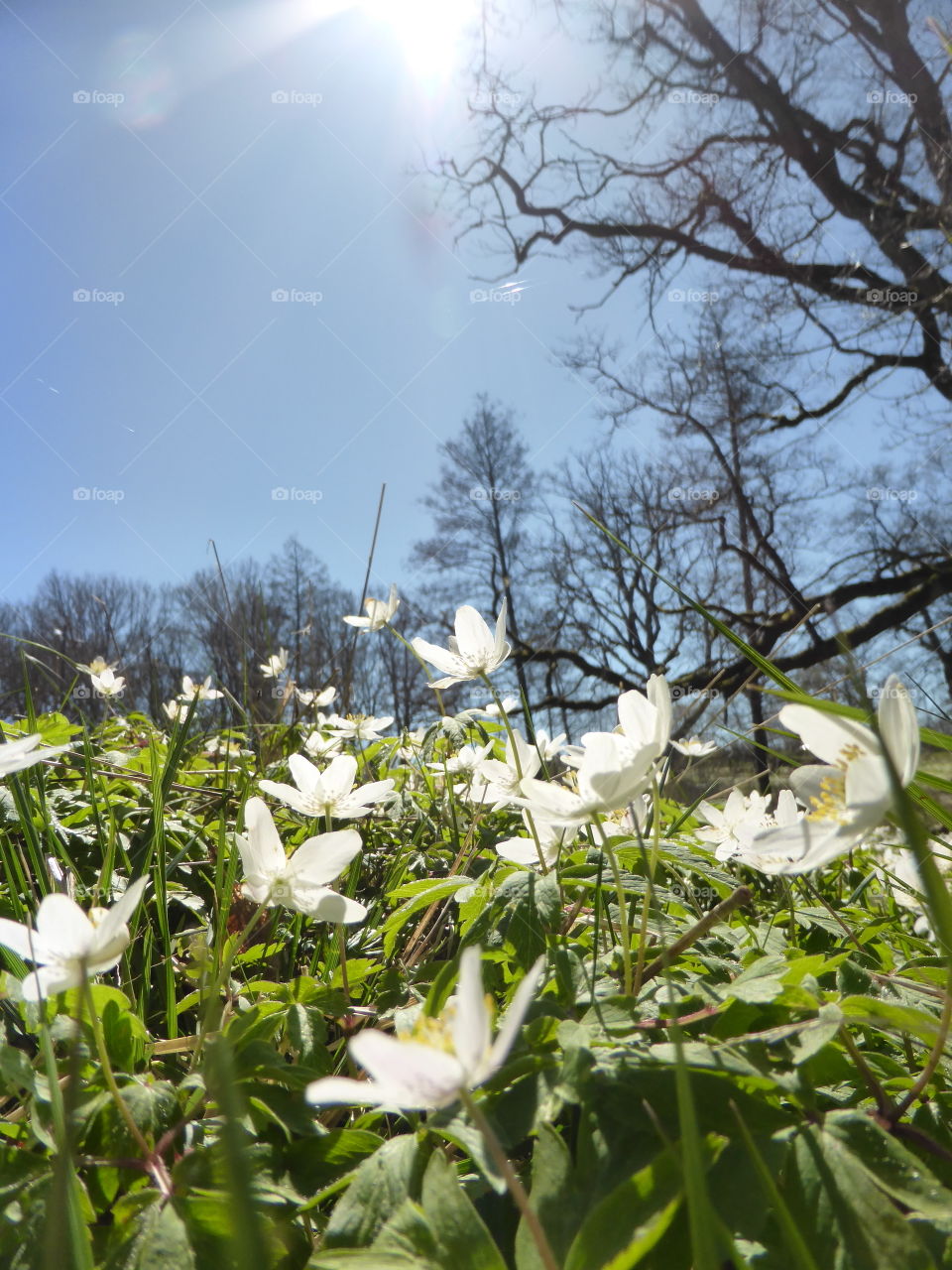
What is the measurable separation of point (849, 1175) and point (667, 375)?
412 inches

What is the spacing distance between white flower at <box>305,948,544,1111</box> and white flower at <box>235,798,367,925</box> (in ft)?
1.13

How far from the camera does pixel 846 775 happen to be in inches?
23.0

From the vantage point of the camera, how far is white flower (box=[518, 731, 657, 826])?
24.3 inches

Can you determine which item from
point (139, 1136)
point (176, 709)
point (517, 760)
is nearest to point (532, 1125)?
point (139, 1136)

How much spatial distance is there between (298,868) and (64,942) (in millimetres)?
218

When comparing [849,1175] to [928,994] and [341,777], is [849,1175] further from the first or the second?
[341,777]

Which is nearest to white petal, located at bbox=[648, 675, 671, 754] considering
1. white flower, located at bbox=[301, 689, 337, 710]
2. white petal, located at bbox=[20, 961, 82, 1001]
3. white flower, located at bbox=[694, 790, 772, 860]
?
white petal, located at bbox=[20, 961, 82, 1001]

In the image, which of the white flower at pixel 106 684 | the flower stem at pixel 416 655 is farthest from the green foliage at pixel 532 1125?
the white flower at pixel 106 684

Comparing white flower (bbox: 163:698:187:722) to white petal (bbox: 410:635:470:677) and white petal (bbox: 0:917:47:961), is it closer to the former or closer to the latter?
white petal (bbox: 410:635:470:677)

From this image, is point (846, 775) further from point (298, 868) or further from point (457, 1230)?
point (298, 868)

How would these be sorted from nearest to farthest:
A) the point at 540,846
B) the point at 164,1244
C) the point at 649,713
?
the point at 164,1244, the point at 649,713, the point at 540,846

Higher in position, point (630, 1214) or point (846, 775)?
point (846, 775)

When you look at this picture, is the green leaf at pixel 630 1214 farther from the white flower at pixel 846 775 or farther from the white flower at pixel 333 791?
the white flower at pixel 333 791

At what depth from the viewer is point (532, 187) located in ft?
33.2
